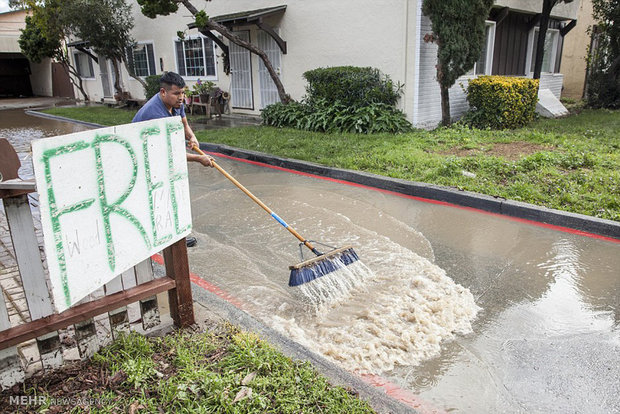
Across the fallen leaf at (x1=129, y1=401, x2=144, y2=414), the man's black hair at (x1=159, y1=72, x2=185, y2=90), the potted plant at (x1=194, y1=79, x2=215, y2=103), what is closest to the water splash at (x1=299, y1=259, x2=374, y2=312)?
the fallen leaf at (x1=129, y1=401, x2=144, y2=414)

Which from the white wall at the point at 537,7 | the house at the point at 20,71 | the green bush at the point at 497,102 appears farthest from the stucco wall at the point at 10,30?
the green bush at the point at 497,102

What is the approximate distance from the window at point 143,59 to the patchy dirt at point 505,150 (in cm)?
1468

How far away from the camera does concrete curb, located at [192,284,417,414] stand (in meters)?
2.38

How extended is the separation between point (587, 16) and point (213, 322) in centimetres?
2016

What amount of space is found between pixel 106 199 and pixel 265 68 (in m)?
12.8

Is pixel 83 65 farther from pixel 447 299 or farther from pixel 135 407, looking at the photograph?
pixel 135 407

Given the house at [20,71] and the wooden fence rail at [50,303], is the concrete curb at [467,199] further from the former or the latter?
the house at [20,71]

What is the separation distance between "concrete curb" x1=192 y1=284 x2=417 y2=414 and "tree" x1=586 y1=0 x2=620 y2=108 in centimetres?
1502

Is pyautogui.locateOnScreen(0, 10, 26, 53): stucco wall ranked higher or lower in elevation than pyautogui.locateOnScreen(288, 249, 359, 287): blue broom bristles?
higher

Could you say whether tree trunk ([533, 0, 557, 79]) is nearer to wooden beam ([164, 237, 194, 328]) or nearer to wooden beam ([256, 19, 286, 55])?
wooden beam ([256, 19, 286, 55])

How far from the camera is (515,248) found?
15.7 ft

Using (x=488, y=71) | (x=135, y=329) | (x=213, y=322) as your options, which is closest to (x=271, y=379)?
(x=213, y=322)

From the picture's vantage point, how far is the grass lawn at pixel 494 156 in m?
5.85

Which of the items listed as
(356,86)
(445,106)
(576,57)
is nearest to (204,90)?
(356,86)
